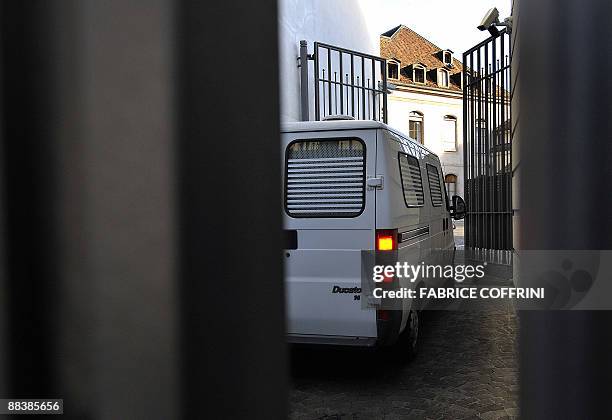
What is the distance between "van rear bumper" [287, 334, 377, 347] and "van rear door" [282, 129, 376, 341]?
17 millimetres

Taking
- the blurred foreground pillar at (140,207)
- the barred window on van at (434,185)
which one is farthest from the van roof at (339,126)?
the blurred foreground pillar at (140,207)

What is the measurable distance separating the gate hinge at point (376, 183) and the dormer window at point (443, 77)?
33709mm

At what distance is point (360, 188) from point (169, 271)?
398 cm

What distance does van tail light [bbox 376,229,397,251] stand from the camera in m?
4.57

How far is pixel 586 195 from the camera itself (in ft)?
4.41

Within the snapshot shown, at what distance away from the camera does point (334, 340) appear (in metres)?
4.62

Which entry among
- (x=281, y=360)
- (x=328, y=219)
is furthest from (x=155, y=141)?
(x=328, y=219)

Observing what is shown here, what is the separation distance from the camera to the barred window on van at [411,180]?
516cm

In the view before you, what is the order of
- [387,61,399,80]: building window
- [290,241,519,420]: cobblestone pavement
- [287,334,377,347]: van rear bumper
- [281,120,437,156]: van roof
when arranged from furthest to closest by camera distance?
[387,61,399,80]: building window < [281,120,437,156]: van roof < [287,334,377,347]: van rear bumper < [290,241,519,420]: cobblestone pavement

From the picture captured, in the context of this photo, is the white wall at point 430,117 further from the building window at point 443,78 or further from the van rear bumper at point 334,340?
the van rear bumper at point 334,340

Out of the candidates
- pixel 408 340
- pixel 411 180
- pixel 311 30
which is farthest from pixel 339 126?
pixel 311 30

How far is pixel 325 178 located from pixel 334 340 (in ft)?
4.08

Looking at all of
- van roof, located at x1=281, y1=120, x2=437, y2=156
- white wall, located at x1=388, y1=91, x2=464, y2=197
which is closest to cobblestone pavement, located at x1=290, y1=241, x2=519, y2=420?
van roof, located at x1=281, y1=120, x2=437, y2=156

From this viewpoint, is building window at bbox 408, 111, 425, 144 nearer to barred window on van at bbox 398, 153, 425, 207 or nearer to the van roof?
barred window on van at bbox 398, 153, 425, 207
